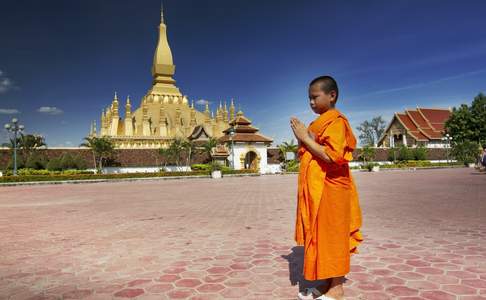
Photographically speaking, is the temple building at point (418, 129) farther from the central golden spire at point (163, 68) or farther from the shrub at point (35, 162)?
the shrub at point (35, 162)

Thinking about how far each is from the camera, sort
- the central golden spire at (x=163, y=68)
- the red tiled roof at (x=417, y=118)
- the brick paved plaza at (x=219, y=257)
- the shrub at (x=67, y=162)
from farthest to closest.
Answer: the central golden spire at (x=163, y=68) → the red tiled roof at (x=417, y=118) → the shrub at (x=67, y=162) → the brick paved plaza at (x=219, y=257)

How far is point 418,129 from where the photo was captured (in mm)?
51625

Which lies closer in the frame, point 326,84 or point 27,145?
point 326,84

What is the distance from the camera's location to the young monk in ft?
9.29

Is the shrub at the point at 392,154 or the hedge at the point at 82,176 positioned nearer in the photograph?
the hedge at the point at 82,176

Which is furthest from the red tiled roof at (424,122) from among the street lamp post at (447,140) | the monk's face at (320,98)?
the monk's face at (320,98)

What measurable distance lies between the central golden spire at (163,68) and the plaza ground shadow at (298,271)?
55.7m

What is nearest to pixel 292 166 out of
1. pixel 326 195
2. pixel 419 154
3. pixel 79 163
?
pixel 419 154

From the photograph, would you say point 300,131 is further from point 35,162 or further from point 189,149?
point 189,149

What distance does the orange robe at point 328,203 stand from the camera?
2.84 m

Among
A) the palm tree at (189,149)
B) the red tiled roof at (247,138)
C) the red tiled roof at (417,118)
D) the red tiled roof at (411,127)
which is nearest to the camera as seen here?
the red tiled roof at (247,138)

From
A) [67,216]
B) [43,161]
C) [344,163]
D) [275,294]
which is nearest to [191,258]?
Result: [275,294]

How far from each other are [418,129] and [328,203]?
55282mm

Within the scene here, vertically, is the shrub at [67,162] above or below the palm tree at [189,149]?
below
